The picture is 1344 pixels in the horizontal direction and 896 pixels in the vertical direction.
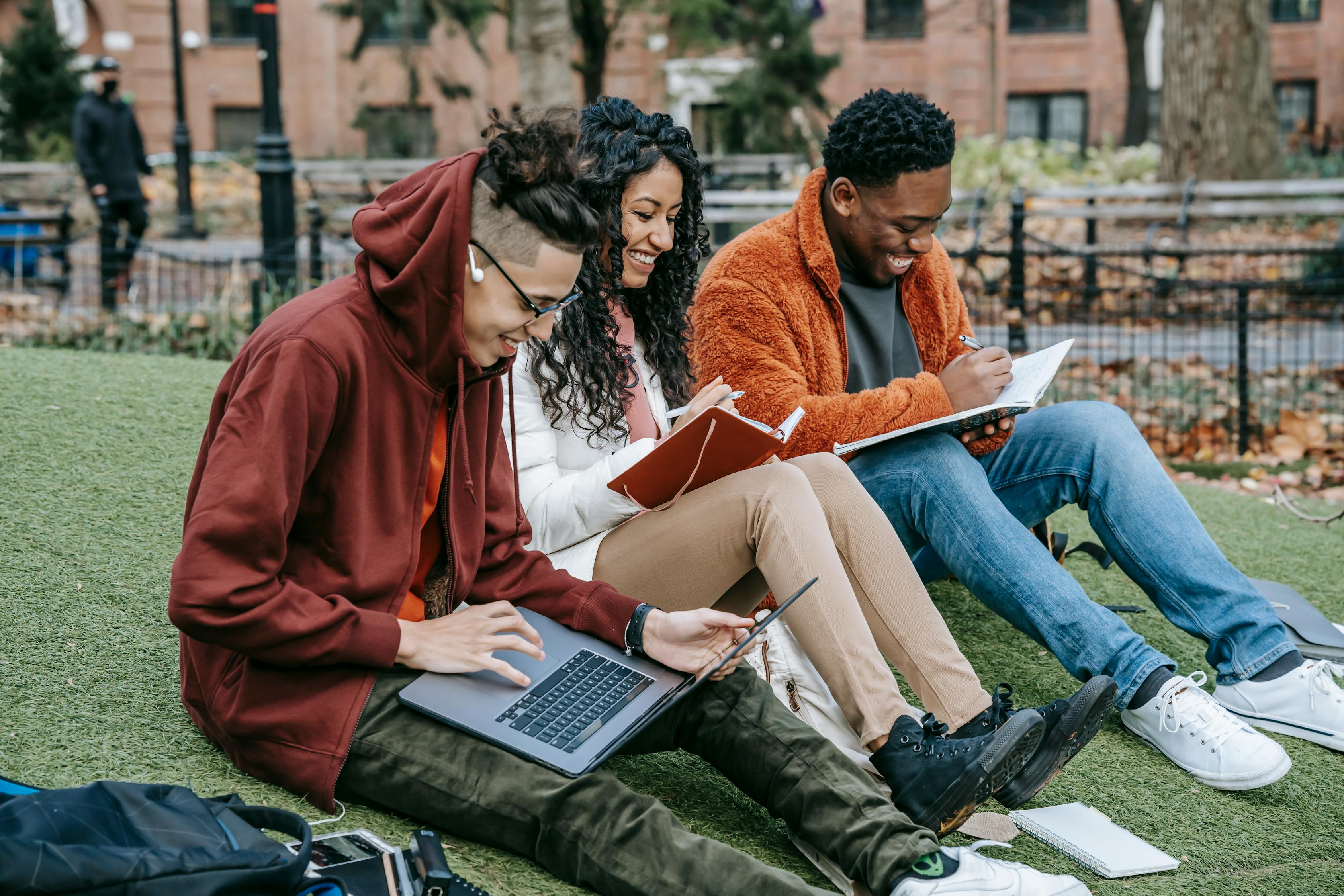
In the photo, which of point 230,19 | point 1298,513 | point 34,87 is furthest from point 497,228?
point 230,19

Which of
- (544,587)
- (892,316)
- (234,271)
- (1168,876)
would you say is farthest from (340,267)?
(1168,876)

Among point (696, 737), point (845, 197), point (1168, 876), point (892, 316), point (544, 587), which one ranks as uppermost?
point (845, 197)

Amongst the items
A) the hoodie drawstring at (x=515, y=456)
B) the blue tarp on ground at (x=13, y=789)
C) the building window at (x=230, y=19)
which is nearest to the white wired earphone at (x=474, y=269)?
the hoodie drawstring at (x=515, y=456)

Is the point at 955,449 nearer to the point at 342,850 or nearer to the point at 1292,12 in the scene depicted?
the point at 342,850

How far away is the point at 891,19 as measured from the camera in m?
26.0

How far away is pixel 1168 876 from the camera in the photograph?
255 centimetres

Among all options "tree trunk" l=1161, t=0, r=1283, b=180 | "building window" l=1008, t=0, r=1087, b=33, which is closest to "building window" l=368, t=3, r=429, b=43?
"building window" l=1008, t=0, r=1087, b=33

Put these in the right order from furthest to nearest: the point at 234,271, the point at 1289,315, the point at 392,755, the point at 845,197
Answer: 1. the point at 234,271
2. the point at 1289,315
3. the point at 845,197
4. the point at 392,755

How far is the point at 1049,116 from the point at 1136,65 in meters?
3.83

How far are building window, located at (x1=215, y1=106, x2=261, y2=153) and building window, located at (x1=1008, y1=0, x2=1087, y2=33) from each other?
53.5ft

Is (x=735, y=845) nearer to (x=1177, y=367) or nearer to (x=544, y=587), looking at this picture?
(x=544, y=587)

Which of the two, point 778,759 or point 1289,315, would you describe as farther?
point 1289,315

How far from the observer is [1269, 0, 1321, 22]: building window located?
83.4ft

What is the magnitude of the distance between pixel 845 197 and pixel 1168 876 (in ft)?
6.26
